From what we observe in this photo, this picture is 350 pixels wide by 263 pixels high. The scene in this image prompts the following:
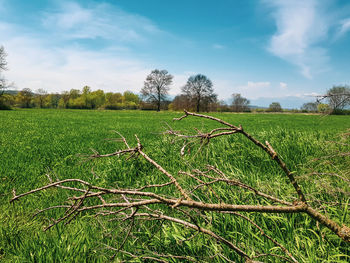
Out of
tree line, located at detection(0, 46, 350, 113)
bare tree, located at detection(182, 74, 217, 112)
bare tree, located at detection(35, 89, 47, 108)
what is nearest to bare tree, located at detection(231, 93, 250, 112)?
tree line, located at detection(0, 46, 350, 113)

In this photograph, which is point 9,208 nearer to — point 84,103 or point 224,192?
point 224,192

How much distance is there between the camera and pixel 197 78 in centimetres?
7344

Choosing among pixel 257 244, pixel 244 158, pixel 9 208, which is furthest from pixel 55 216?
pixel 244 158

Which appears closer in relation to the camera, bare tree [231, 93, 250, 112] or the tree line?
the tree line

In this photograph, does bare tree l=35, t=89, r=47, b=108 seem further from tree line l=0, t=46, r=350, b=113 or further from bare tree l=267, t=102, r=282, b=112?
bare tree l=267, t=102, r=282, b=112

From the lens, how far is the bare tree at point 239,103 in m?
103

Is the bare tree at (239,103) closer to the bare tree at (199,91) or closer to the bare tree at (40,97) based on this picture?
the bare tree at (199,91)

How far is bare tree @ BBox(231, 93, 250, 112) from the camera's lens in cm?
10300

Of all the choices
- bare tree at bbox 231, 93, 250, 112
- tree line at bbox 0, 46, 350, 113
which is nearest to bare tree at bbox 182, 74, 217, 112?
tree line at bbox 0, 46, 350, 113

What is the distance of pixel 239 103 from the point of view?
106 meters

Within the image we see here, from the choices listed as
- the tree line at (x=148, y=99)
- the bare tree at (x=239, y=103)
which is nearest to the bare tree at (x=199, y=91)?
the tree line at (x=148, y=99)

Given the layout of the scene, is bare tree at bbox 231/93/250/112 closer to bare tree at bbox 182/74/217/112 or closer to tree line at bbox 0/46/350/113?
tree line at bbox 0/46/350/113

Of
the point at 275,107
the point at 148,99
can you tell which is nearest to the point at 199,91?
the point at 148,99

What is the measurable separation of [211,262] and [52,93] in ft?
472
